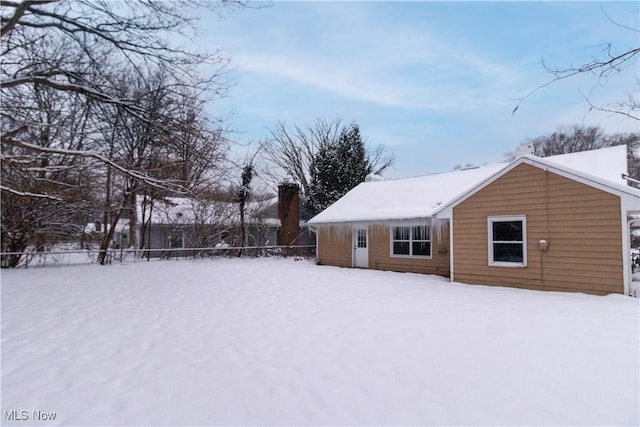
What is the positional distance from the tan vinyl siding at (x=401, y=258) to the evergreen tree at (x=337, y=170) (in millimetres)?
9954

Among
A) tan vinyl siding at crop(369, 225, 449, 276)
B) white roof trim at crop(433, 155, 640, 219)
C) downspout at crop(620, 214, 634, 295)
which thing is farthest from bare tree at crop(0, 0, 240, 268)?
downspout at crop(620, 214, 634, 295)

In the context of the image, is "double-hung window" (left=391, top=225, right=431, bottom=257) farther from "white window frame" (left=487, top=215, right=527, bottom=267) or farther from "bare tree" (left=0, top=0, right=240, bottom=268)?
"bare tree" (left=0, top=0, right=240, bottom=268)

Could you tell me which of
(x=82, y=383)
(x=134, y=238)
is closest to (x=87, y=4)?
(x=82, y=383)

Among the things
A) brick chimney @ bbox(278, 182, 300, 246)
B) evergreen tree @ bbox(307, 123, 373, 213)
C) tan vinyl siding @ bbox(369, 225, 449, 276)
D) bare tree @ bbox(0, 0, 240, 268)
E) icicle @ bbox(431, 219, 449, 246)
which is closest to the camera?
bare tree @ bbox(0, 0, 240, 268)

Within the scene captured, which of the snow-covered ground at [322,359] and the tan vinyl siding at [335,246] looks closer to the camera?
the snow-covered ground at [322,359]

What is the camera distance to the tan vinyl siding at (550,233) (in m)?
7.55

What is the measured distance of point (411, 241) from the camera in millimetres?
12312

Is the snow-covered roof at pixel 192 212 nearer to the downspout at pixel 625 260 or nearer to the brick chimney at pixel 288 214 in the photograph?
the brick chimney at pixel 288 214

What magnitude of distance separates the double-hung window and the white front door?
1.21 meters

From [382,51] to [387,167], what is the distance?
63.9 feet

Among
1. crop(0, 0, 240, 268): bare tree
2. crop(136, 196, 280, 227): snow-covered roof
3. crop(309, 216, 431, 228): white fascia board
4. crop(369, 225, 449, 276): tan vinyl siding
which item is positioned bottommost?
crop(369, 225, 449, 276): tan vinyl siding

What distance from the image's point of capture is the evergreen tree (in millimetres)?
23172

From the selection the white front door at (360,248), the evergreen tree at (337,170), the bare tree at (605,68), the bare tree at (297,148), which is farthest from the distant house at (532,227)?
the bare tree at (297,148)

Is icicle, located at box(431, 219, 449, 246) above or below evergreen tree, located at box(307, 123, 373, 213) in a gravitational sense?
below
